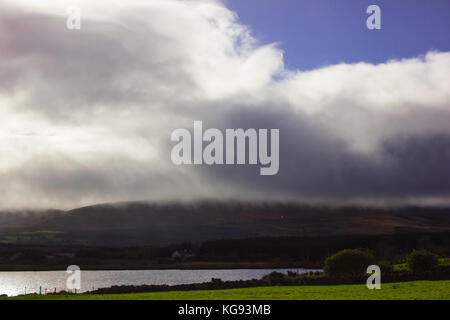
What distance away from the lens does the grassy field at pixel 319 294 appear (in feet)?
192

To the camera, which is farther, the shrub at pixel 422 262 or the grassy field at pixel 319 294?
the shrub at pixel 422 262

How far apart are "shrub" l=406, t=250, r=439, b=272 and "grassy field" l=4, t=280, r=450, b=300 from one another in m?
25.8

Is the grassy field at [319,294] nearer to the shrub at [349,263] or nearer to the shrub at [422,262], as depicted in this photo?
the shrub at [349,263]

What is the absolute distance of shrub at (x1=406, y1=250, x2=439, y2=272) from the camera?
96.5 meters

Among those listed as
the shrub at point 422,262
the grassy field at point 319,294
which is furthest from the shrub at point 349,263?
the grassy field at point 319,294

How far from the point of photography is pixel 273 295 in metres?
62.2

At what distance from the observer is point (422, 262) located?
97125 millimetres

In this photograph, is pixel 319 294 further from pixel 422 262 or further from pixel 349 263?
pixel 422 262

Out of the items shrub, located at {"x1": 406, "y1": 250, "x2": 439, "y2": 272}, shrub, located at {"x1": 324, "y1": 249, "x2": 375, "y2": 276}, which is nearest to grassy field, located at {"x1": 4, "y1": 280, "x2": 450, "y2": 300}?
shrub, located at {"x1": 324, "y1": 249, "x2": 375, "y2": 276}

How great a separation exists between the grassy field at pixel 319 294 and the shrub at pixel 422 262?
84.5ft

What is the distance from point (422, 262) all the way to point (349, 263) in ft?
43.4

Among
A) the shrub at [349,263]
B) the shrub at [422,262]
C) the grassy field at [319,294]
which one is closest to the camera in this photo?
the grassy field at [319,294]
